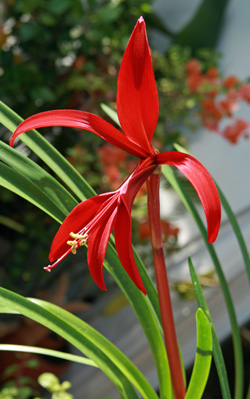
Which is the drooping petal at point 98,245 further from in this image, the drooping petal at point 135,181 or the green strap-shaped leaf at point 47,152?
the green strap-shaped leaf at point 47,152

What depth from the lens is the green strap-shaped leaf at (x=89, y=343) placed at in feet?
1.67

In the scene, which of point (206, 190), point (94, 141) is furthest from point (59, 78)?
point (206, 190)

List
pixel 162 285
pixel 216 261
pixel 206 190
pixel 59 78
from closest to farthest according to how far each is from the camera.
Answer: pixel 206 190, pixel 162 285, pixel 216 261, pixel 59 78

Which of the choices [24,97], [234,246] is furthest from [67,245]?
[234,246]

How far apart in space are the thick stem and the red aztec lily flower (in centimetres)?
3

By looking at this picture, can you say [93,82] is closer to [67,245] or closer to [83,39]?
[83,39]

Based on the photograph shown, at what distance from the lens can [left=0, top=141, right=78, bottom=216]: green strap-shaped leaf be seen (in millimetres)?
520

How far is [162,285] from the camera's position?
1.58ft

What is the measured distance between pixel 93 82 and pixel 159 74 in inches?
12.7

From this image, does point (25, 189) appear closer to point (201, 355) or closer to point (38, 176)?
point (38, 176)

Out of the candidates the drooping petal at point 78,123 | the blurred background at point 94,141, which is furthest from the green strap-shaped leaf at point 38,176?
the blurred background at point 94,141

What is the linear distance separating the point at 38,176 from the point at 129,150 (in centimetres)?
15

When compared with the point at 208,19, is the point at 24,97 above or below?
below

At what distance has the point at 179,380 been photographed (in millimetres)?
519
